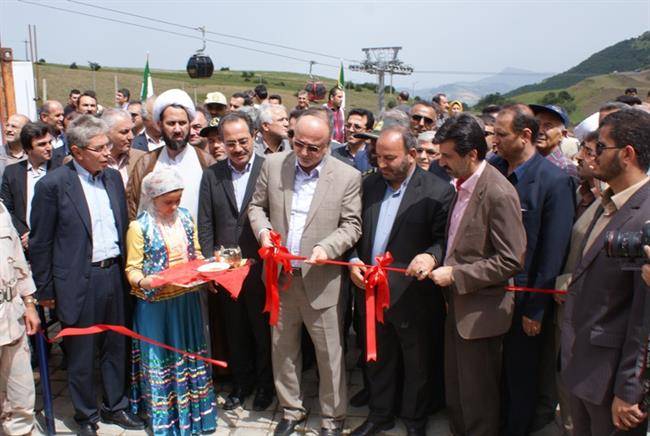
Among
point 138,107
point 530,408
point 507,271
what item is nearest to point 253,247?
point 507,271

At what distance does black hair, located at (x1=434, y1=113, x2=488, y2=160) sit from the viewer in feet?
11.3

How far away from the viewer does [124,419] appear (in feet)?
14.0

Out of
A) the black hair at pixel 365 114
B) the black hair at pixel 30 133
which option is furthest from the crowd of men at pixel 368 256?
the black hair at pixel 365 114

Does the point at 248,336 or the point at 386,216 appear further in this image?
the point at 248,336

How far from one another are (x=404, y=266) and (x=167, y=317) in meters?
1.78

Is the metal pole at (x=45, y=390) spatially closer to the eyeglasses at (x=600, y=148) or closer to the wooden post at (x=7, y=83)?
the eyeglasses at (x=600, y=148)

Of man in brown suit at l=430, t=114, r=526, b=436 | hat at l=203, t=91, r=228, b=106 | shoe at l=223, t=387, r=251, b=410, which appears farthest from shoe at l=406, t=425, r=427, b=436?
hat at l=203, t=91, r=228, b=106

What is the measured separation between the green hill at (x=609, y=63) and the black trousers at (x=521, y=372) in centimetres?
8141

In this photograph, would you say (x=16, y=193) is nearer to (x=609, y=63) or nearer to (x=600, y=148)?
(x=600, y=148)

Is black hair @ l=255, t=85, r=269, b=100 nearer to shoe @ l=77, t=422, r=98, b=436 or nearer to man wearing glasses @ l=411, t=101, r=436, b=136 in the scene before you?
man wearing glasses @ l=411, t=101, r=436, b=136

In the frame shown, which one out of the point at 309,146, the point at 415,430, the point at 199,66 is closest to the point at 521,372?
the point at 415,430

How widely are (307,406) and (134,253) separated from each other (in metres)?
1.97

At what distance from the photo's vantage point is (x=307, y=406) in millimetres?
4633

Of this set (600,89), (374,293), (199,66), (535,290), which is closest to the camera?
(535,290)
